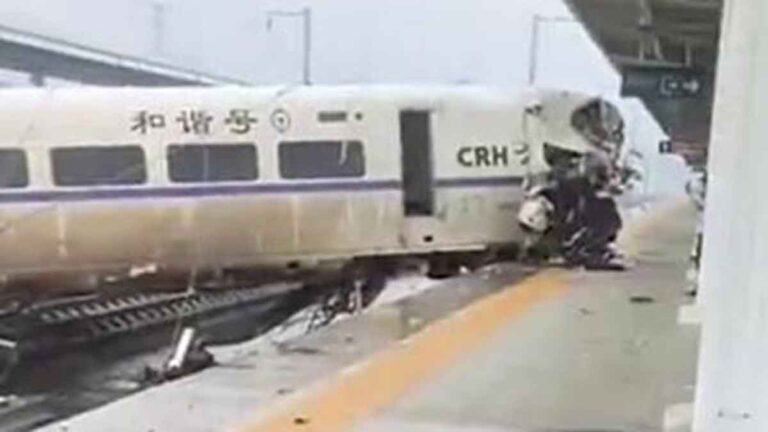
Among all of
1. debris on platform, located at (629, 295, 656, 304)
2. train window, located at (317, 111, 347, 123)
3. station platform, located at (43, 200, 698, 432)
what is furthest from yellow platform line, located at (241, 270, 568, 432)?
train window, located at (317, 111, 347, 123)

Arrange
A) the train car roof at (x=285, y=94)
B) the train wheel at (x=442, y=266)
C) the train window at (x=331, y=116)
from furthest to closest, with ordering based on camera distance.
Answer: the train wheel at (x=442, y=266) < the train window at (x=331, y=116) < the train car roof at (x=285, y=94)

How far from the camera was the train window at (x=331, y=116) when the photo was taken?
13719mm

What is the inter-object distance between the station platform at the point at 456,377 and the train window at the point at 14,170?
4.05 meters

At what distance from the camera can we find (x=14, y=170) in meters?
12.8

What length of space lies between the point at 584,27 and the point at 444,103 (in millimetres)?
1955

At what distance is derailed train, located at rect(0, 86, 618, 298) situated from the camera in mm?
13016

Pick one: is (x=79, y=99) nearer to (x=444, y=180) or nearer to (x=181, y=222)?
(x=181, y=222)

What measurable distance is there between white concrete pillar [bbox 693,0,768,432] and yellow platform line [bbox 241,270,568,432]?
194 cm

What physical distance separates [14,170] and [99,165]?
73cm

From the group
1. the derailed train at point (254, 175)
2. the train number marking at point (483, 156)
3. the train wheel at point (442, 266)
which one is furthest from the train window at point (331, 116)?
the train wheel at point (442, 266)

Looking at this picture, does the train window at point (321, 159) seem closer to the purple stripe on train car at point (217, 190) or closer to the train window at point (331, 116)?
the purple stripe on train car at point (217, 190)

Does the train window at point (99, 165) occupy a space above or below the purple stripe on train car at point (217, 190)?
above

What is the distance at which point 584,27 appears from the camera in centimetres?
1512

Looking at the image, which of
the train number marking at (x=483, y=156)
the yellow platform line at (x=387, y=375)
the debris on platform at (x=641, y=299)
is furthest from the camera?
the train number marking at (x=483, y=156)
